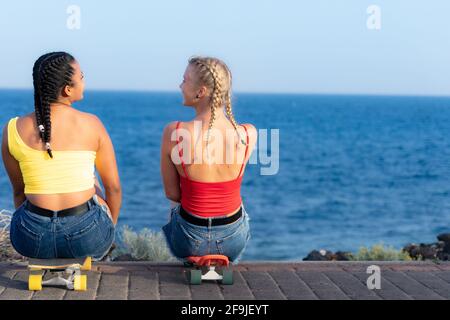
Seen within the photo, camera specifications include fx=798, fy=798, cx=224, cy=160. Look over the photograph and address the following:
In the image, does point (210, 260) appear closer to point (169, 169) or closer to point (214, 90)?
point (169, 169)

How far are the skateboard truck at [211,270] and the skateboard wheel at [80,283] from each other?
2.41 ft

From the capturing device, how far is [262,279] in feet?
19.1

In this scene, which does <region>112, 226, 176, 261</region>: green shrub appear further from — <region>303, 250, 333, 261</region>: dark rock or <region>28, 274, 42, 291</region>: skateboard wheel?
<region>28, 274, 42, 291</region>: skateboard wheel

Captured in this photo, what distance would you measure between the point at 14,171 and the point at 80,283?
34.9 inches

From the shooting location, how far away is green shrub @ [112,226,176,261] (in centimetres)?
858

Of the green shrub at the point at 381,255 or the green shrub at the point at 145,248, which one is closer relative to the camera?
the green shrub at the point at 145,248

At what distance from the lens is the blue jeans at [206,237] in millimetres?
5539

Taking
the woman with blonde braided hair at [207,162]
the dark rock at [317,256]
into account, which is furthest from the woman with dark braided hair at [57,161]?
the dark rock at [317,256]

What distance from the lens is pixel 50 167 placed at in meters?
5.25

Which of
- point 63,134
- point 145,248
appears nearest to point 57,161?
point 63,134

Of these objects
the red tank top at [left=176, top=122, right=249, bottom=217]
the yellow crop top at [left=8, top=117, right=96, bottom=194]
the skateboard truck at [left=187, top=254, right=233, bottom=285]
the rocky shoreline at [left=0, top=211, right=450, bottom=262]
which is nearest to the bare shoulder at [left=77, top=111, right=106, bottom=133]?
the yellow crop top at [left=8, top=117, right=96, bottom=194]

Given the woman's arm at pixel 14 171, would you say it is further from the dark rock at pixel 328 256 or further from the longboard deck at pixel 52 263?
the dark rock at pixel 328 256

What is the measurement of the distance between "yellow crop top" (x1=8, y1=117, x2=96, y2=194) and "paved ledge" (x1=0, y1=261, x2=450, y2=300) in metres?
0.73
